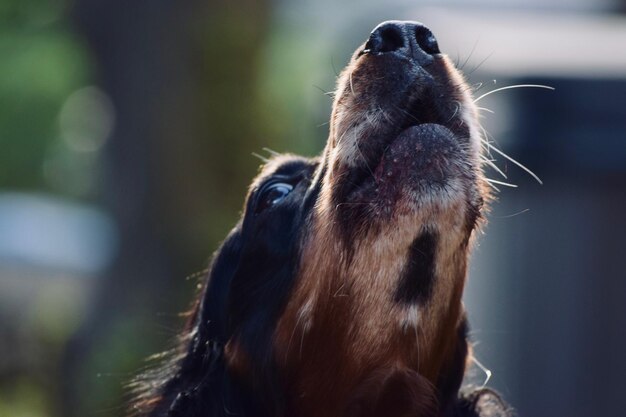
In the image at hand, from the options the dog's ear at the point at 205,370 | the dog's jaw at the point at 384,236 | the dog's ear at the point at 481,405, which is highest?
the dog's jaw at the point at 384,236

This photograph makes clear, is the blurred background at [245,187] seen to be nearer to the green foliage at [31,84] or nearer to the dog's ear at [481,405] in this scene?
the green foliage at [31,84]

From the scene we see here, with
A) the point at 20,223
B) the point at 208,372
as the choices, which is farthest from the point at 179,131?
the point at 20,223

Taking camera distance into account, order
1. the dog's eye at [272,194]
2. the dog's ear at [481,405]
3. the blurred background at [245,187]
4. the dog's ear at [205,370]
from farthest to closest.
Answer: the blurred background at [245,187] → the dog's ear at [481,405] → the dog's eye at [272,194] → the dog's ear at [205,370]

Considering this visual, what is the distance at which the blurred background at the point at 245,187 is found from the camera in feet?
24.4

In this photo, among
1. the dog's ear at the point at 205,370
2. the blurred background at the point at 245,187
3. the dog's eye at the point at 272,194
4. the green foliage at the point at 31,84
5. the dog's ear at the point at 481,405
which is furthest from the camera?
the green foliage at the point at 31,84

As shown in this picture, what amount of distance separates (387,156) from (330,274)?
45 cm

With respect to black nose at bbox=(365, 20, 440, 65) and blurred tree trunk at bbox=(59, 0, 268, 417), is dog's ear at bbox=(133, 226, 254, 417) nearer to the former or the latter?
black nose at bbox=(365, 20, 440, 65)

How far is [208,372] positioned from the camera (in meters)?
4.00

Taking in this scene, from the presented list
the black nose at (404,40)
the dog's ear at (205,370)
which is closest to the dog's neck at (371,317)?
the dog's ear at (205,370)

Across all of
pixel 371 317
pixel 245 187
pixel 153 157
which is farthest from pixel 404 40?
pixel 245 187

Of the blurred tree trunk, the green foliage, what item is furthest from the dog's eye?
the green foliage

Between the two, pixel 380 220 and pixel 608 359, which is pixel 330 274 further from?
pixel 608 359

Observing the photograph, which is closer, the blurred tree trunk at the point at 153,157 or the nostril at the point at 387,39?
the nostril at the point at 387,39

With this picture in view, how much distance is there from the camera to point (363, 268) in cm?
361
